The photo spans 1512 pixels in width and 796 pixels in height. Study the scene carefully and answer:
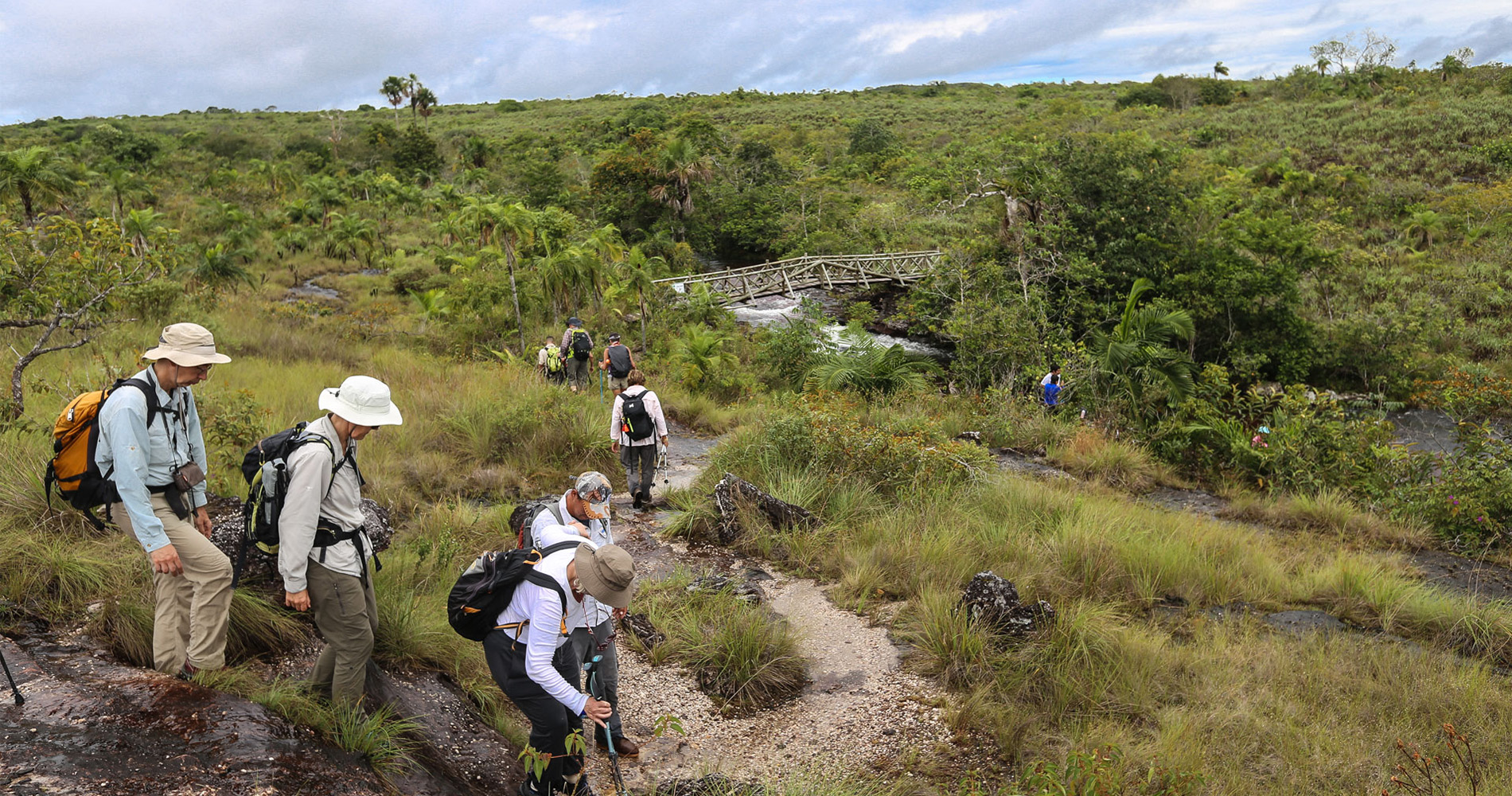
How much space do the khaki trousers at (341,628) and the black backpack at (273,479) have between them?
15cm

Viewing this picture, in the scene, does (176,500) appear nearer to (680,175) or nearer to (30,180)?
(30,180)

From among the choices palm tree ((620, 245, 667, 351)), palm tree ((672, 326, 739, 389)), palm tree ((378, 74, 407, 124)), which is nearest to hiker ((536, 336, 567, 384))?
palm tree ((672, 326, 739, 389))

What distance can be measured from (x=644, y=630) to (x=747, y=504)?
7.09 feet

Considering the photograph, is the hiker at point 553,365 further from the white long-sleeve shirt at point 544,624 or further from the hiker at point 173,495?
the white long-sleeve shirt at point 544,624

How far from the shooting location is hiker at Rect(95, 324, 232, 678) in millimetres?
3510

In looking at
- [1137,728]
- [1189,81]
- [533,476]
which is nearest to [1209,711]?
[1137,728]

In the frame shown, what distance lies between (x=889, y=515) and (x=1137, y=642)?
2596mm

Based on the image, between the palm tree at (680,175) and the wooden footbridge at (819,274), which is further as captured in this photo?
the palm tree at (680,175)

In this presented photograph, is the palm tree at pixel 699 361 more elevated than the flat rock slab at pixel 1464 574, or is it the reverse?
the palm tree at pixel 699 361

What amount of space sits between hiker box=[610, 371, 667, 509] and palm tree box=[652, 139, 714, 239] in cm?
2292

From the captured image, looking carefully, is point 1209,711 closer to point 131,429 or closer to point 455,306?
point 131,429

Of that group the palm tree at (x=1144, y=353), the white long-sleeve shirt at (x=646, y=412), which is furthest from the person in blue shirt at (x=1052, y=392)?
the white long-sleeve shirt at (x=646, y=412)

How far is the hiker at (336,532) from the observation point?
3555mm

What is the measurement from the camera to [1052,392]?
1412 cm
